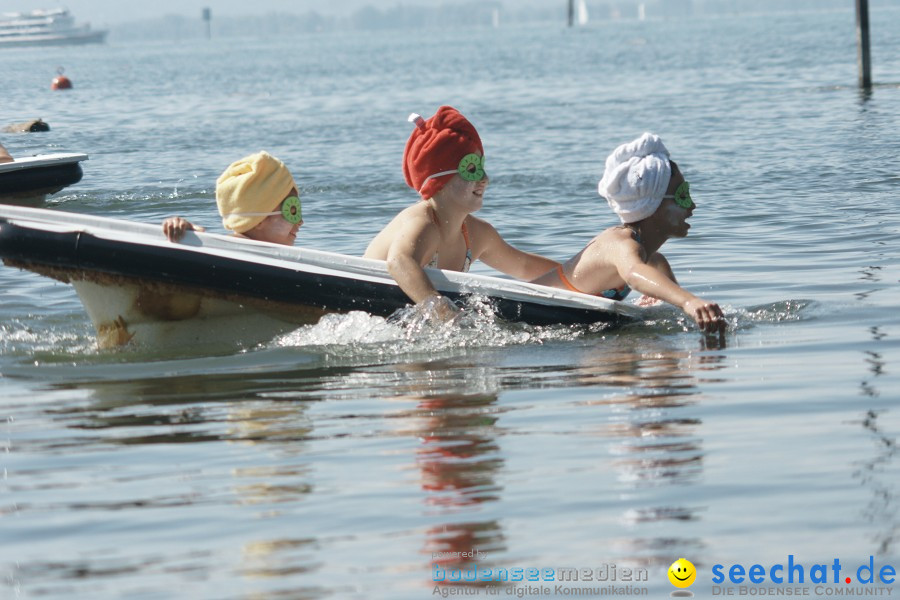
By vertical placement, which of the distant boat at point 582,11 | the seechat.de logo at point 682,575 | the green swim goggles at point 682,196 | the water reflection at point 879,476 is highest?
the distant boat at point 582,11

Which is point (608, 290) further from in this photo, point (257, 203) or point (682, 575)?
point (682, 575)

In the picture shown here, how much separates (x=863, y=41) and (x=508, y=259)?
62.3ft

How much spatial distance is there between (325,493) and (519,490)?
0.61 metres

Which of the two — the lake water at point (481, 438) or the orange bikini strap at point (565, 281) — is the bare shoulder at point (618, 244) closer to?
the orange bikini strap at point (565, 281)

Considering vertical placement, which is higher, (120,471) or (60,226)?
(60,226)

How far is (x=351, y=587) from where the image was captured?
3779 millimetres

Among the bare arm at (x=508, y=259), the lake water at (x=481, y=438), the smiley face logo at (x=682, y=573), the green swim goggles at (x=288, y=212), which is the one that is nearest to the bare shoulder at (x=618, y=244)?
the lake water at (x=481, y=438)

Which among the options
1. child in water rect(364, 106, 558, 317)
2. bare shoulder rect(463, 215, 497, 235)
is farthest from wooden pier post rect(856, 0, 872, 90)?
child in water rect(364, 106, 558, 317)

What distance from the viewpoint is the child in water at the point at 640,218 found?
6.80 metres

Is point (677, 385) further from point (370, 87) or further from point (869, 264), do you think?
point (370, 87)

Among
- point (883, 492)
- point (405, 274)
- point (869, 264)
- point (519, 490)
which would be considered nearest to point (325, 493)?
point (519, 490)

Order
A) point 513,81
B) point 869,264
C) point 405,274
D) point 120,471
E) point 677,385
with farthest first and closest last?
point 513,81 → point 869,264 → point 405,274 → point 677,385 → point 120,471

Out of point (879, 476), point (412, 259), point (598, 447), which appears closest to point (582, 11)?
point (412, 259)

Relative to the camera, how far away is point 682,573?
12.5 ft
